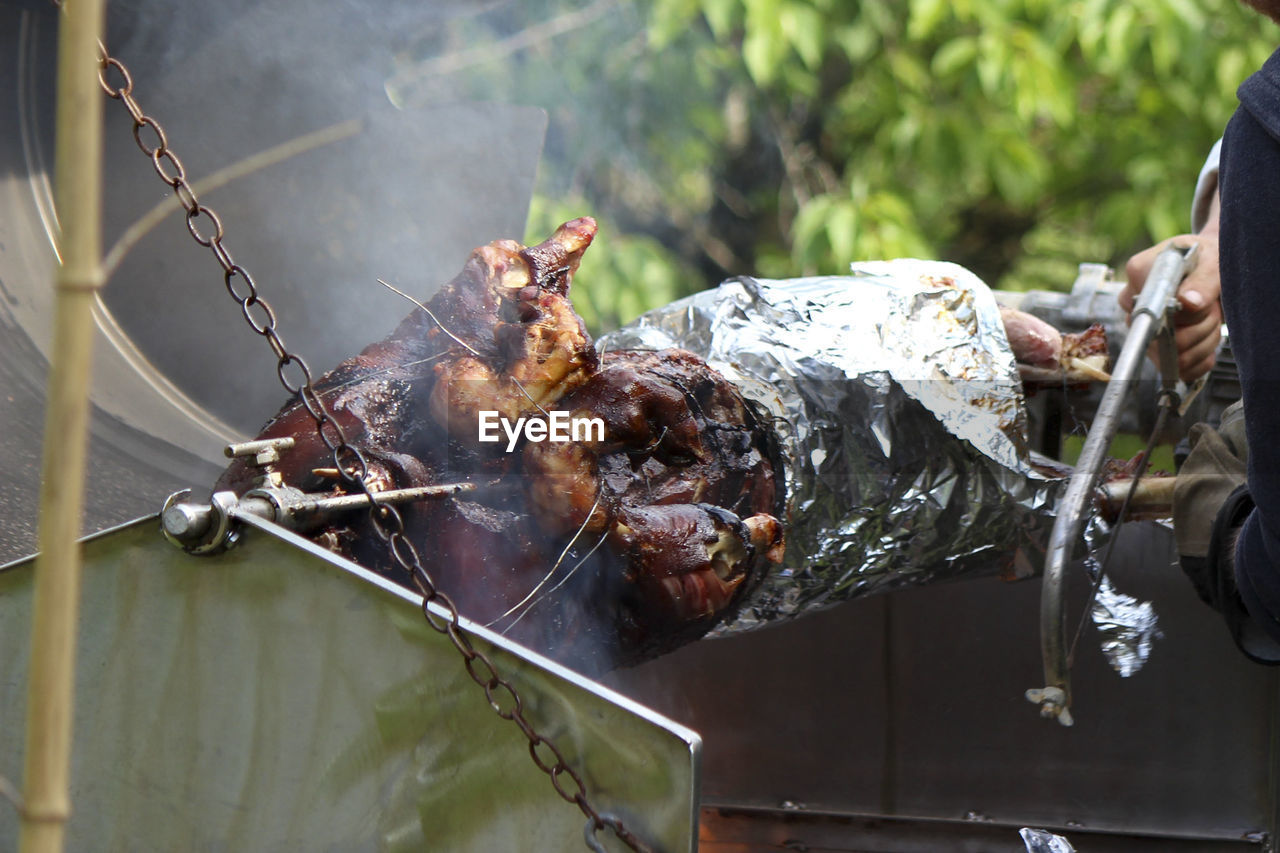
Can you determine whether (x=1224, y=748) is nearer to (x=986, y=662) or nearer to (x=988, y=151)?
(x=986, y=662)

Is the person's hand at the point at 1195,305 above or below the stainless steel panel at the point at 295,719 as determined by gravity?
above

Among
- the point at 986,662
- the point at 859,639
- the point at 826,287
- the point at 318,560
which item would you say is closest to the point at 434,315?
the point at 318,560

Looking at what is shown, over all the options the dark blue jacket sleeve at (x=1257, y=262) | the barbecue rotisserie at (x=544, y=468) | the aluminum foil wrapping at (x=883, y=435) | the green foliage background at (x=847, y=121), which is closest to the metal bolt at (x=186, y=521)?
the barbecue rotisserie at (x=544, y=468)

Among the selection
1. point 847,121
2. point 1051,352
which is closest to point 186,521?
point 1051,352

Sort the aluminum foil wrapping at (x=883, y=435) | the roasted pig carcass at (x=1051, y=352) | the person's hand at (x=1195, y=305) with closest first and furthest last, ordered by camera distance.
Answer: the aluminum foil wrapping at (x=883, y=435) → the person's hand at (x=1195, y=305) → the roasted pig carcass at (x=1051, y=352)

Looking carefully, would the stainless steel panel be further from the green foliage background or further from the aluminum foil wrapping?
the green foliage background

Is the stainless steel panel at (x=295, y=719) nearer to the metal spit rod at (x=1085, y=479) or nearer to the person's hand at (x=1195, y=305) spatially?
the metal spit rod at (x=1085, y=479)
